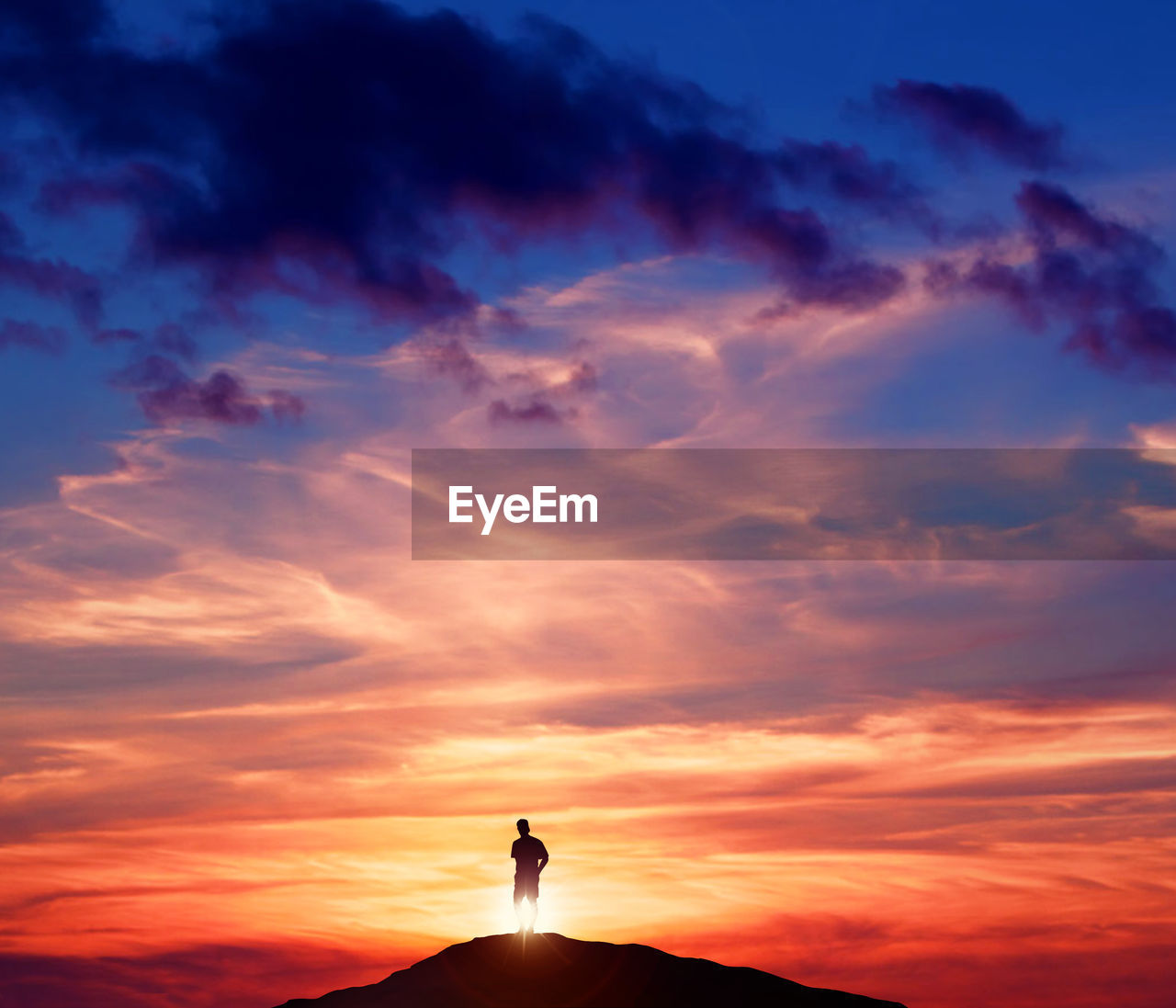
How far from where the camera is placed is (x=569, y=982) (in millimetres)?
33344

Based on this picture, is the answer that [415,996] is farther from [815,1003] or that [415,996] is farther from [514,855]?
[815,1003]

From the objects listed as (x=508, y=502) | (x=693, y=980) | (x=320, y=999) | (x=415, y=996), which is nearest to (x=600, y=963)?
(x=693, y=980)

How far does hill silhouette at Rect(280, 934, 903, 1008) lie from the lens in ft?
108

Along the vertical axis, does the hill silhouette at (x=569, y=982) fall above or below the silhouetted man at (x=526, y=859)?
below

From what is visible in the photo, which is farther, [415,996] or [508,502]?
[508,502]

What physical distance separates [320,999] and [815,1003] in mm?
13222

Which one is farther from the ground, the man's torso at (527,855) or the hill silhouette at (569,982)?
the man's torso at (527,855)

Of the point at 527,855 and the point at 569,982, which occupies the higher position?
the point at 527,855

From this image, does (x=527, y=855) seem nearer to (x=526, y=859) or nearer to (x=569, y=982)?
(x=526, y=859)

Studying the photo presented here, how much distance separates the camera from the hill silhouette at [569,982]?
108 ft

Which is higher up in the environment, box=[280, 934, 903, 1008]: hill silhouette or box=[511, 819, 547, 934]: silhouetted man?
box=[511, 819, 547, 934]: silhouetted man

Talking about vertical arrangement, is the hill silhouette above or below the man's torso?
below

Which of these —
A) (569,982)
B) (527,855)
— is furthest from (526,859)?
(569,982)

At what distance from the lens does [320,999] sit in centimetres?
3594
